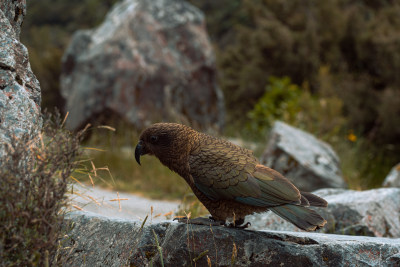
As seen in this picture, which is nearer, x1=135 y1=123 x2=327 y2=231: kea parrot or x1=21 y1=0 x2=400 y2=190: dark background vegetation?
x1=135 y1=123 x2=327 y2=231: kea parrot

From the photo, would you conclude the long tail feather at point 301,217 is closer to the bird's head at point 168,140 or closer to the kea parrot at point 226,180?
the kea parrot at point 226,180

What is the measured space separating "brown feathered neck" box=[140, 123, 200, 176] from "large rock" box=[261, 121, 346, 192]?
356 cm

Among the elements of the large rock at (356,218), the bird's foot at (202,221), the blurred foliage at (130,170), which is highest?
the bird's foot at (202,221)

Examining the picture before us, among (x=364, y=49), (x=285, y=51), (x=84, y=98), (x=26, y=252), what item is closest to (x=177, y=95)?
(x=84, y=98)

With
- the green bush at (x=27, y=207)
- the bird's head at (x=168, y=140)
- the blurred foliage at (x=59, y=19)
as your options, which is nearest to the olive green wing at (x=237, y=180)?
the bird's head at (x=168, y=140)

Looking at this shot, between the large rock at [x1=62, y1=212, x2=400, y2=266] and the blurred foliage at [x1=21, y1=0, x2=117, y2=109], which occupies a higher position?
the large rock at [x1=62, y1=212, x2=400, y2=266]

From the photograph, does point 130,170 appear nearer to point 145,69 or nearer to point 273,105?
point 145,69

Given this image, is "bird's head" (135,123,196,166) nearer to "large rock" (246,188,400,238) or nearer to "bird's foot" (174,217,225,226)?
"bird's foot" (174,217,225,226)

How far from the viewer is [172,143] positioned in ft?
9.62

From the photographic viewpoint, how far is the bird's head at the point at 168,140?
115 inches

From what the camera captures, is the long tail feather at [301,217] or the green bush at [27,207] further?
the long tail feather at [301,217]

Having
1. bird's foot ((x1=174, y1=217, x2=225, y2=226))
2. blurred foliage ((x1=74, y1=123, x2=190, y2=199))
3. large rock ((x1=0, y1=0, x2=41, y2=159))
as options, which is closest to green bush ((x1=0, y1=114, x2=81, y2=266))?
large rock ((x1=0, y1=0, x2=41, y2=159))

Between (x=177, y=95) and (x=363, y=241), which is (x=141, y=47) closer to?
(x=177, y=95)

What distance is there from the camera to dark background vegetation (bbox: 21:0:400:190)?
8.74 metres
